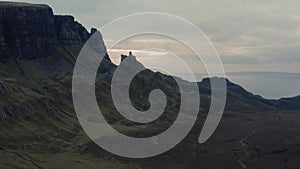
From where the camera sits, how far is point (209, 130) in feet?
584

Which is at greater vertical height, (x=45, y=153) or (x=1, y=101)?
(x=1, y=101)

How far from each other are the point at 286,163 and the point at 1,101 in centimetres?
11865

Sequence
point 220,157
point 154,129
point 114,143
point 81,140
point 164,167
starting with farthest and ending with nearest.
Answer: point 154,129, point 81,140, point 114,143, point 220,157, point 164,167

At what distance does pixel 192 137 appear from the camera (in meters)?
156

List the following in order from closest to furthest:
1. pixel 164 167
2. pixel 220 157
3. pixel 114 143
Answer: pixel 164 167 → pixel 220 157 → pixel 114 143

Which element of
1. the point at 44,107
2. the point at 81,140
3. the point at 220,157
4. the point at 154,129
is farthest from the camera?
the point at 44,107

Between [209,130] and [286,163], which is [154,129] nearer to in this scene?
[209,130]

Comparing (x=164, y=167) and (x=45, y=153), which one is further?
(x=45, y=153)

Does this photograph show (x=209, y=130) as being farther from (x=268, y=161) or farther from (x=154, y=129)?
(x=268, y=161)

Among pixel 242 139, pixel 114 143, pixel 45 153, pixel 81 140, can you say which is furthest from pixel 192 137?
pixel 45 153

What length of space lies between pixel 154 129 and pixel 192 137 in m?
21.9

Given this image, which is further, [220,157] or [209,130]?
[209,130]

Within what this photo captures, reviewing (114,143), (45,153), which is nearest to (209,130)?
(114,143)

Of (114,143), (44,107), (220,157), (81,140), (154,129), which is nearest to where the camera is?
(220,157)
